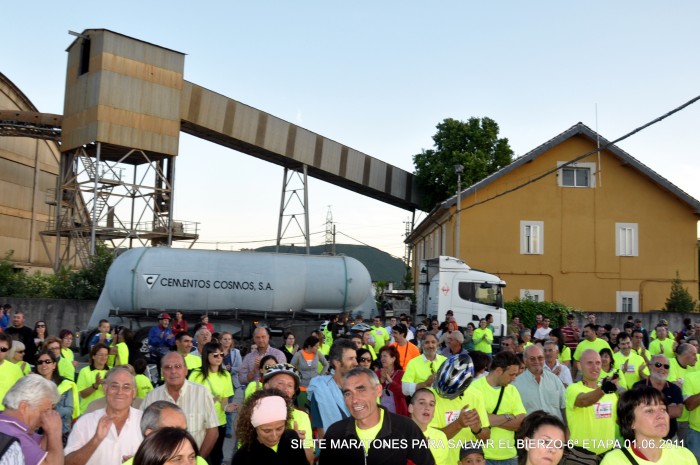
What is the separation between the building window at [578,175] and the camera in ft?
102

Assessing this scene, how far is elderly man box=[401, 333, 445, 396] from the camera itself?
7.58 m

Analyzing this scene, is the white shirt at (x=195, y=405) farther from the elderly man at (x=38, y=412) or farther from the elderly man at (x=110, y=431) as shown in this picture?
the elderly man at (x=38, y=412)

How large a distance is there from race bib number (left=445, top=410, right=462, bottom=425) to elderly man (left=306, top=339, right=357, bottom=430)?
87 cm

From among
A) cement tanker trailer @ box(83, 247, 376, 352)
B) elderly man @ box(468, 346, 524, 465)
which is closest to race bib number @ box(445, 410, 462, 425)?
elderly man @ box(468, 346, 524, 465)

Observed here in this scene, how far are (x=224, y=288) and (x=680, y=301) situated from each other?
2064 cm

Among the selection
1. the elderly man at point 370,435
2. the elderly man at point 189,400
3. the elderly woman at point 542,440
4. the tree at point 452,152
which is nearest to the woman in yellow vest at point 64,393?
the elderly man at point 189,400

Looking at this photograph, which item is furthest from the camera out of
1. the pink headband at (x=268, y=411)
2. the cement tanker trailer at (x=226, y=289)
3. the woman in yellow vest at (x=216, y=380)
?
the cement tanker trailer at (x=226, y=289)

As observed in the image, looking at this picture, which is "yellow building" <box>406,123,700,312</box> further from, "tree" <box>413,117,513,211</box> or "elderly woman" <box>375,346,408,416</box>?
"elderly woman" <box>375,346,408,416</box>

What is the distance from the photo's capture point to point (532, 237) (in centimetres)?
3106

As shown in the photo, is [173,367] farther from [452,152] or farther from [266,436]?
[452,152]

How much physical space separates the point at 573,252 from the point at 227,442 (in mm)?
24580

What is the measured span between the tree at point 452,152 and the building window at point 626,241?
1236 centimetres

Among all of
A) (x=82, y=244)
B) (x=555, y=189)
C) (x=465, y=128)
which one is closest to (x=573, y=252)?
(x=555, y=189)

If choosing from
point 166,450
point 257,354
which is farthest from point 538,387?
point 166,450
